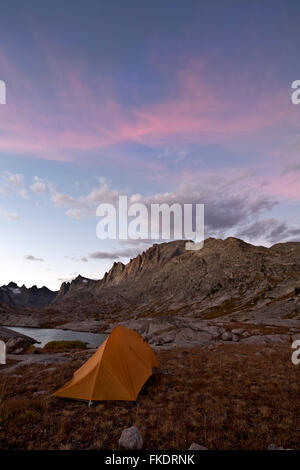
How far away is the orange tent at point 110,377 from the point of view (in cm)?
942

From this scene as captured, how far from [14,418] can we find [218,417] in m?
7.45

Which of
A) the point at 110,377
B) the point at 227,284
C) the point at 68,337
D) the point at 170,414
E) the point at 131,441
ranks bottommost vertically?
the point at 68,337

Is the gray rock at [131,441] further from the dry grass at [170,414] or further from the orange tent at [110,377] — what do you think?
the orange tent at [110,377]

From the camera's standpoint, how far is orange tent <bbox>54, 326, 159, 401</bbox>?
942cm

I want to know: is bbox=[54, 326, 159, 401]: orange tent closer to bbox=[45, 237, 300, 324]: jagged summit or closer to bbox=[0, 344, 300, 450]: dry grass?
bbox=[0, 344, 300, 450]: dry grass

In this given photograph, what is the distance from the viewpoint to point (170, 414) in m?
8.34

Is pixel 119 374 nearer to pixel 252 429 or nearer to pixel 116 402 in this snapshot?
pixel 116 402

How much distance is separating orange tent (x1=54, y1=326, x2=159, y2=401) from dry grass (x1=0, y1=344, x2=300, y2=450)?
1.20 feet

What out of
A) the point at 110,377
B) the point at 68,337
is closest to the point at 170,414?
the point at 110,377

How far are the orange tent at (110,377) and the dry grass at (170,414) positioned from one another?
0.37m

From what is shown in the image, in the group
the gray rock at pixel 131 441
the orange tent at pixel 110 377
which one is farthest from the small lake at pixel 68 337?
the gray rock at pixel 131 441

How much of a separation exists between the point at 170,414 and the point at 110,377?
302 centimetres

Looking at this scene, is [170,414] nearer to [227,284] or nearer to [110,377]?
[110,377]
